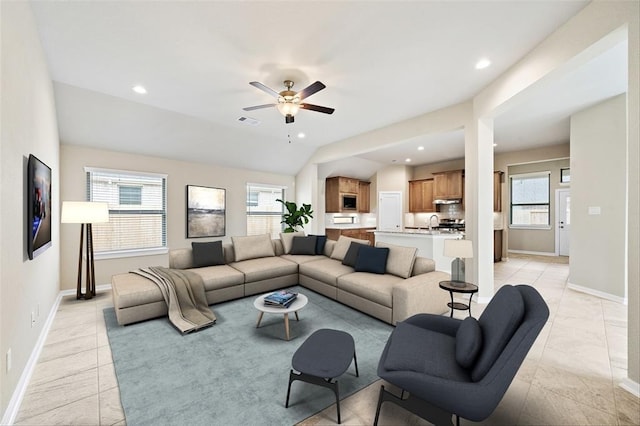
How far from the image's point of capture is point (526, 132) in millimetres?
5582

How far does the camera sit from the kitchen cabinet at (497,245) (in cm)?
710

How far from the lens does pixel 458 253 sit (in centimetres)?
285

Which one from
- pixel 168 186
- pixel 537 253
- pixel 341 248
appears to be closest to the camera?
pixel 341 248

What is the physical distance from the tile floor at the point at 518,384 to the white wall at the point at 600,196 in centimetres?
101

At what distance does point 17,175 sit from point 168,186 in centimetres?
350

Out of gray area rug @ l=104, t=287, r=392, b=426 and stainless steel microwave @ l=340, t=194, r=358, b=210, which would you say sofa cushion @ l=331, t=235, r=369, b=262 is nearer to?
gray area rug @ l=104, t=287, r=392, b=426

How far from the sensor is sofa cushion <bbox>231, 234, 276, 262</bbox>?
15.5ft

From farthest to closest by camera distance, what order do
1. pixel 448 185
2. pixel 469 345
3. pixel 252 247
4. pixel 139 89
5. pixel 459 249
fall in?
pixel 448 185
pixel 252 247
pixel 139 89
pixel 459 249
pixel 469 345

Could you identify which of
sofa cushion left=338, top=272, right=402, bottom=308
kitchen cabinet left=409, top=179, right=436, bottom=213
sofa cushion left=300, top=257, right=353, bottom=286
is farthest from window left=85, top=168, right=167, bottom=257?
kitchen cabinet left=409, top=179, right=436, bottom=213

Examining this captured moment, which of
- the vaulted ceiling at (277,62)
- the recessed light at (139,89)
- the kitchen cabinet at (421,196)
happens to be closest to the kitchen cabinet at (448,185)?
the kitchen cabinet at (421,196)

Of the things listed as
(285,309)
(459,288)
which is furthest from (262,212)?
(459,288)

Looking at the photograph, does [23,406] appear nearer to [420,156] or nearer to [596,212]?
[596,212]

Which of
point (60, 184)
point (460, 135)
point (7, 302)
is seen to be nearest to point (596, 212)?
point (460, 135)

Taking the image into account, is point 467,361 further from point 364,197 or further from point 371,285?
point 364,197
